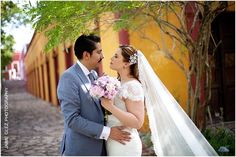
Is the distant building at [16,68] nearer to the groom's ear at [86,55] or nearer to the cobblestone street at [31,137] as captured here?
the cobblestone street at [31,137]

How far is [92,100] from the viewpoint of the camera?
3049mm

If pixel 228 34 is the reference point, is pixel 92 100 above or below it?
below

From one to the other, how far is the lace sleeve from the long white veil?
661 mm

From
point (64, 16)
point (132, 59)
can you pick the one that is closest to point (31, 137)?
point (64, 16)

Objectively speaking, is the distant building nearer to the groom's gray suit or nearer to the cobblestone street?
the cobblestone street

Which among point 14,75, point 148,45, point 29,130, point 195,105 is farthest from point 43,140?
point 14,75

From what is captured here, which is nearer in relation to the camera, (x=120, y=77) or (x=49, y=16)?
(x=120, y=77)

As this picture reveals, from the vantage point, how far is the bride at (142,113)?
10.2ft

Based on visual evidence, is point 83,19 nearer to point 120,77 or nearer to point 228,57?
point 120,77

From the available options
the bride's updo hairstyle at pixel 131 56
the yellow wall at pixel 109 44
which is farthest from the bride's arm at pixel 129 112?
the yellow wall at pixel 109 44

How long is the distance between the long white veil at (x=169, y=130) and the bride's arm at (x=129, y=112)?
2.48 ft

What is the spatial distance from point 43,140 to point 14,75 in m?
61.7

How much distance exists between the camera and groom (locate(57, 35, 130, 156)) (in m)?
2.96

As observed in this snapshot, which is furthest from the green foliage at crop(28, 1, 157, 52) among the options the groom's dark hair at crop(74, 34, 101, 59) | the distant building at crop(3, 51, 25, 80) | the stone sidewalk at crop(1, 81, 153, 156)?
the distant building at crop(3, 51, 25, 80)
